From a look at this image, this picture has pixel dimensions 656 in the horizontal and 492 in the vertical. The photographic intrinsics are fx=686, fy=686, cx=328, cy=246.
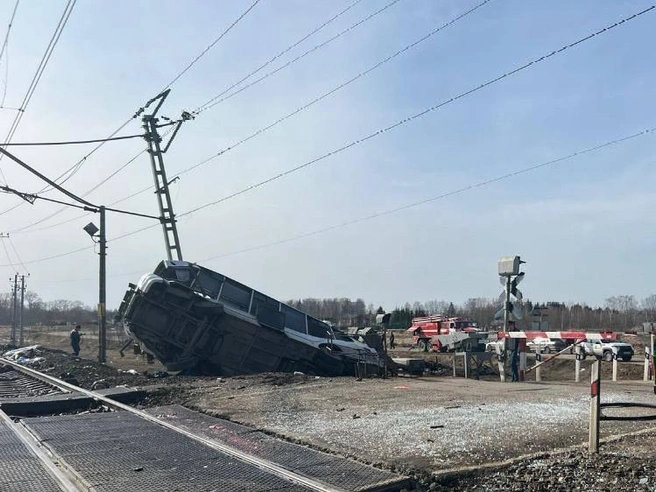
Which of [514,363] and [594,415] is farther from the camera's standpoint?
[514,363]

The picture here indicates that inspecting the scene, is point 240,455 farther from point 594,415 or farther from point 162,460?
point 594,415

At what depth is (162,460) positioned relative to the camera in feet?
25.1

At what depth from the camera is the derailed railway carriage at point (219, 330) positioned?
20.3 metres

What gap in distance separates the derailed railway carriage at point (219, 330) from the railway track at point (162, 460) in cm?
942

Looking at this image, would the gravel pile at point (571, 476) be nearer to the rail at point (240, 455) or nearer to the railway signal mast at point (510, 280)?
the rail at point (240, 455)

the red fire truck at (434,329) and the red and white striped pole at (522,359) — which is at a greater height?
the red and white striped pole at (522,359)

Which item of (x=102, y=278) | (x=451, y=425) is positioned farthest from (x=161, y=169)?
(x=451, y=425)

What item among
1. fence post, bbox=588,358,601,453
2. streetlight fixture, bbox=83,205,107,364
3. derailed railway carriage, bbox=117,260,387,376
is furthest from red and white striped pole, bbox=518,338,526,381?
streetlight fixture, bbox=83,205,107,364

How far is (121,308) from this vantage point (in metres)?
21.4

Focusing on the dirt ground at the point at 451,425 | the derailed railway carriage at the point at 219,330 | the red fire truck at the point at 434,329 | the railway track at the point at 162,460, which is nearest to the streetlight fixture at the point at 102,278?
the derailed railway carriage at the point at 219,330

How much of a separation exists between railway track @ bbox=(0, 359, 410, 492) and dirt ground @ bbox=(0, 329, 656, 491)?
1.48ft

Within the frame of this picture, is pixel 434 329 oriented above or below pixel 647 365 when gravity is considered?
below

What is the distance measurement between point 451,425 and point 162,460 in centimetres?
372

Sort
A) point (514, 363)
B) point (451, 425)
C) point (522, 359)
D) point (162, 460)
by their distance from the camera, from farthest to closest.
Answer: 1. point (514, 363)
2. point (522, 359)
3. point (451, 425)
4. point (162, 460)
